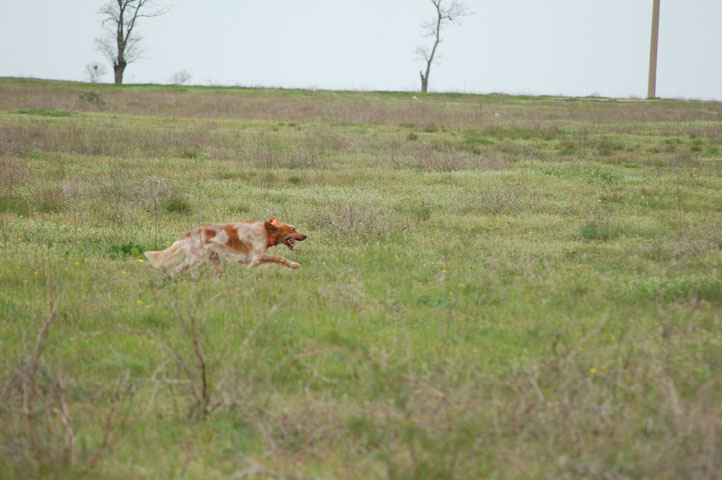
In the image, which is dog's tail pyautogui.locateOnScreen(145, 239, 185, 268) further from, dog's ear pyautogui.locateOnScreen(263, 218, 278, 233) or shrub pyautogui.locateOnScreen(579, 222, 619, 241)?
shrub pyautogui.locateOnScreen(579, 222, 619, 241)

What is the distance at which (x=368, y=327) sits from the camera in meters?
5.35

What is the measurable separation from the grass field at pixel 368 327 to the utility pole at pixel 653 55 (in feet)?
114

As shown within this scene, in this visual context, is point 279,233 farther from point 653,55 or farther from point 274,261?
point 653,55

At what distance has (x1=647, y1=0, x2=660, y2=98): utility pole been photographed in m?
43.5

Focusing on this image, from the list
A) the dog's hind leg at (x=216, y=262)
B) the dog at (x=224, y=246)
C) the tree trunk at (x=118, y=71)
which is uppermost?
the tree trunk at (x=118, y=71)

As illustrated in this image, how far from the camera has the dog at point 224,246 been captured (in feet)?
22.3

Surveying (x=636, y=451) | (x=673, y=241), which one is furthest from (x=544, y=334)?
(x=673, y=241)

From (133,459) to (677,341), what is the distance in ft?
12.9

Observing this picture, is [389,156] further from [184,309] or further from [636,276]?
[184,309]

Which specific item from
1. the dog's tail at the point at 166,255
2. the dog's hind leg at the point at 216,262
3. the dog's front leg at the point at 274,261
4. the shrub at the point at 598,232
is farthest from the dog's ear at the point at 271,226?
the shrub at the point at 598,232

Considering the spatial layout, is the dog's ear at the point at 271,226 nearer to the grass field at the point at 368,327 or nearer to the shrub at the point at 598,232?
the grass field at the point at 368,327

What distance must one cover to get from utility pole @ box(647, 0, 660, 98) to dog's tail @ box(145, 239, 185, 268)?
45.3m

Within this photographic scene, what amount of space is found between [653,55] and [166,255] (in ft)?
154

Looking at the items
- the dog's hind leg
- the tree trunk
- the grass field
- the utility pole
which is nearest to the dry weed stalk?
the grass field
